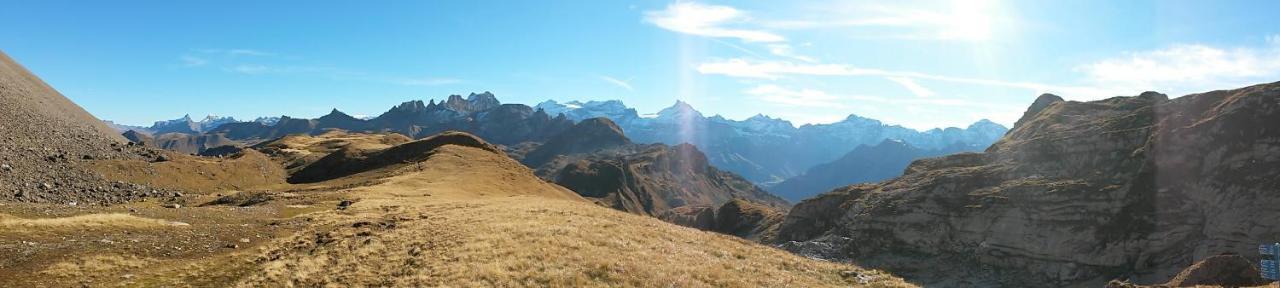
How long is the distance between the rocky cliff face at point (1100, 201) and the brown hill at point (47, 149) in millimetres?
104789

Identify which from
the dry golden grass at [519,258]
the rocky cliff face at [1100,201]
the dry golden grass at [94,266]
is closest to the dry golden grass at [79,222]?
the dry golden grass at [94,266]

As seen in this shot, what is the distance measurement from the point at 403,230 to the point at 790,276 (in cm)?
2542

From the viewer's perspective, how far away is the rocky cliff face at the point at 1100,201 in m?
82.4

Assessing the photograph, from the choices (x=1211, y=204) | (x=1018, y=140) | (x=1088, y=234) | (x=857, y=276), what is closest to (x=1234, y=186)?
(x=1211, y=204)

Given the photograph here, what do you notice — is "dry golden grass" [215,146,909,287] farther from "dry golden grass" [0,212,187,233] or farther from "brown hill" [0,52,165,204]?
"brown hill" [0,52,165,204]

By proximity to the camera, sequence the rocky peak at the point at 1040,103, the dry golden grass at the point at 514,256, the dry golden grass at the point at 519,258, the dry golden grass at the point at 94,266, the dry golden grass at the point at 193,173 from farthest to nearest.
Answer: the rocky peak at the point at 1040,103 → the dry golden grass at the point at 193,173 → the dry golden grass at the point at 514,256 → the dry golden grass at the point at 519,258 → the dry golden grass at the point at 94,266

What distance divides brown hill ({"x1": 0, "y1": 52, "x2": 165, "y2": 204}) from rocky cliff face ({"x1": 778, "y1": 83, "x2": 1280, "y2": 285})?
344 feet

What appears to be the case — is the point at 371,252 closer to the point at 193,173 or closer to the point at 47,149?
the point at 47,149

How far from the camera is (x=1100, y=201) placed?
307ft

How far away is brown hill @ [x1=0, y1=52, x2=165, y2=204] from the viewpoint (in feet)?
169

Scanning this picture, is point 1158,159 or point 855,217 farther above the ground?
point 1158,159

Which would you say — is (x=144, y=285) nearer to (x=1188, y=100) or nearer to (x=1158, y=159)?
(x=1158, y=159)

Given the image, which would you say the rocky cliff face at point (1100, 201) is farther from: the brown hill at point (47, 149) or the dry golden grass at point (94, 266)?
the brown hill at point (47, 149)

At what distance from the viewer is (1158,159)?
309 feet
